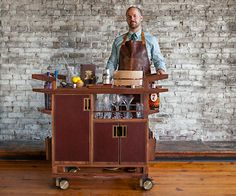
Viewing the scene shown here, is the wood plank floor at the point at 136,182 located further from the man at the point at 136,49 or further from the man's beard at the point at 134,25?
the man's beard at the point at 134,25

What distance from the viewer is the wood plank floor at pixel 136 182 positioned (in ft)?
8.76

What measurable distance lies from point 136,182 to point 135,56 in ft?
3.74

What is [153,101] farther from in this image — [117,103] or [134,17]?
[134,17]

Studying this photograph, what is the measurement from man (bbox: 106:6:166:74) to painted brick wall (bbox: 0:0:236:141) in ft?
3.78

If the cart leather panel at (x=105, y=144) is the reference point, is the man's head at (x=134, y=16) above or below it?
above

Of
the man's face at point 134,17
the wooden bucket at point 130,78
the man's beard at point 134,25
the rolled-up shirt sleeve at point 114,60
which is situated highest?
the man's face at point 134,17

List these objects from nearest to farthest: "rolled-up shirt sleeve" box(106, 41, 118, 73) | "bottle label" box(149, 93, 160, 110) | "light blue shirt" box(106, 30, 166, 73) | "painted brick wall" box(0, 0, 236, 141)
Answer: "bottle label" box(149, 93, 160, 110) < "light blue shirt" box(106, 30, 166, 73) < "rolled-up shirt sleeve" box(106, 41, 118, 73) < "painted brick wall" box(0, 0, 236, 141)

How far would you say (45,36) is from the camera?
14.4ft

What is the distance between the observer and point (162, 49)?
4391mm

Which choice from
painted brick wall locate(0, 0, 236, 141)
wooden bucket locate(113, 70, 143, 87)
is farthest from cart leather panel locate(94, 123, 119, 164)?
painted brick wall locate(0, 0, 236, 141)

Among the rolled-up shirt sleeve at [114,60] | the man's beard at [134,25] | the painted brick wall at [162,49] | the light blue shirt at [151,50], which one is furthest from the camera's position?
the painted brick wall at [162,49]

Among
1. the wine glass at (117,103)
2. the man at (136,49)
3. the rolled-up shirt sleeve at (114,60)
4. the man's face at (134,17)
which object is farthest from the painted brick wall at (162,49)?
the wine glass at (117,103)

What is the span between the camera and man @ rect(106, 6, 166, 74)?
3.05 m

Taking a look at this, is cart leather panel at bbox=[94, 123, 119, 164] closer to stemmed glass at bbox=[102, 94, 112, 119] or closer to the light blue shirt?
stemmed glass at bbox=[102, 94, 112, 119]
